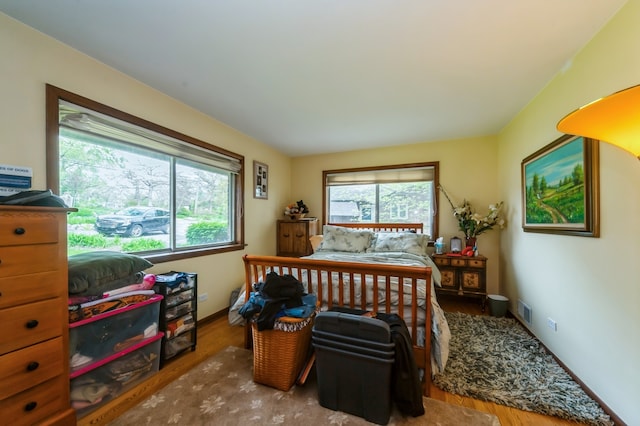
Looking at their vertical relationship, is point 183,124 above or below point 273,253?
above

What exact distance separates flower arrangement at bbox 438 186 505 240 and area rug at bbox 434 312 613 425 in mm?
1274

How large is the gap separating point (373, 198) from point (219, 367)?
10.4ft

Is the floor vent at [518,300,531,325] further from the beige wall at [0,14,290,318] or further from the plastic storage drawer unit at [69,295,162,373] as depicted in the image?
the plastic storage drawer unit at [69,295,162,373]

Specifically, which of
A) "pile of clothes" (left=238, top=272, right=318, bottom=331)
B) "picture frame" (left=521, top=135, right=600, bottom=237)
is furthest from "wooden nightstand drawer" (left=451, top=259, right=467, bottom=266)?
"pile of clothes" (left=238, top=272, right=318, bottom=331)

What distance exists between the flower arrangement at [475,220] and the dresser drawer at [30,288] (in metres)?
3.98

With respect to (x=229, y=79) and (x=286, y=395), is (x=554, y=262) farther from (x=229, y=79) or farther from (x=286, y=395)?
(x=229, y=79)

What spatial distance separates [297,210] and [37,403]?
3.42 meters

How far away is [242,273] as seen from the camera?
11.3 ft

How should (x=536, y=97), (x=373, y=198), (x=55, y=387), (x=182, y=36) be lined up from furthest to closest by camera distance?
(x=373, y=198), (x=536, y=97), (x=182, y=36), (x=55, y=387)

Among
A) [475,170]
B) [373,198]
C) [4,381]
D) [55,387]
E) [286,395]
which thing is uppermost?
Answer: [475,170]

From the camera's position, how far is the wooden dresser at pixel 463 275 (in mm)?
3172

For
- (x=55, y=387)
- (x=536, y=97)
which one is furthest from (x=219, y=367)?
(x=536, y=97)

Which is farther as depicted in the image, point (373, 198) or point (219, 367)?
point (373, 198)

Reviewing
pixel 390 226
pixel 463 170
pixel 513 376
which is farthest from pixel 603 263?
pixel 390 226
